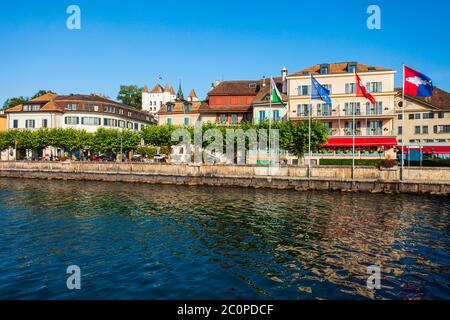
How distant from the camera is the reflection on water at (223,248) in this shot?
45.9ft

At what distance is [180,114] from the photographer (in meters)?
74.4

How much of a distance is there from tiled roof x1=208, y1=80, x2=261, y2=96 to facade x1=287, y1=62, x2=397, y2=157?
875 cm

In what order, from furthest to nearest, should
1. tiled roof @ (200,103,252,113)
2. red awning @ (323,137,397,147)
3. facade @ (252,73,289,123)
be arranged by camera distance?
tiled roof @ (200,103,252,113), facade @ (252,73,289,123), red awning @ (323,137,397,147)

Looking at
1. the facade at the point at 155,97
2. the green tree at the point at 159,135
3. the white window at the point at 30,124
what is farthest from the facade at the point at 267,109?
the facade at the point at 155,97

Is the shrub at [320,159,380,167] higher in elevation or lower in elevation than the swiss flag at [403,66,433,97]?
lower

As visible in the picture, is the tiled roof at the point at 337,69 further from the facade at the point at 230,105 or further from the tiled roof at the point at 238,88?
the facade at the point at 230,105

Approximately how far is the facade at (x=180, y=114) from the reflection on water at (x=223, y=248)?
3978cm

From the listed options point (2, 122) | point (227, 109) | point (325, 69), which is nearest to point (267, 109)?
point (227, 109)

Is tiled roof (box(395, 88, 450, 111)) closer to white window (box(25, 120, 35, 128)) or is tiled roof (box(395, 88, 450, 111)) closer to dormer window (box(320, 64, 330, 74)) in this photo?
dormer window (box(320, 64, 330, 74))

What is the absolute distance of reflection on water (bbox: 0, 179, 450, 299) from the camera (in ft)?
45.9

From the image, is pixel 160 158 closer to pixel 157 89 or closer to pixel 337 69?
pixel 337 69

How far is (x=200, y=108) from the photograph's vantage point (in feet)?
234

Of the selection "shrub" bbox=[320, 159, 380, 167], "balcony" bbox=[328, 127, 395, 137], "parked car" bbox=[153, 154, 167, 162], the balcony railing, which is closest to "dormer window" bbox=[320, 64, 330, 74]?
the balcony railing

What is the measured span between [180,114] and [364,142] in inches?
1428
